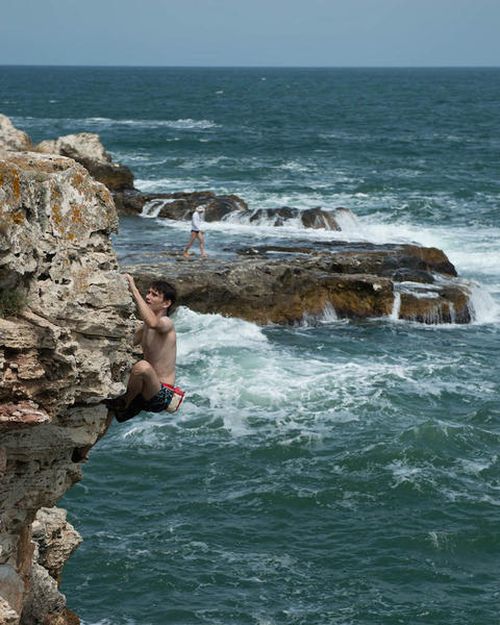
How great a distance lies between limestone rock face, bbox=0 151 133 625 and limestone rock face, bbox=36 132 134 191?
38.2 m

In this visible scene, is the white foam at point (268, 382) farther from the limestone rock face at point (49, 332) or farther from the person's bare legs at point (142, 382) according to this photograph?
the limestone rock face at point (49, 332)

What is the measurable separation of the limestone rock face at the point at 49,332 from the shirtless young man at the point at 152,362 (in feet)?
2.10

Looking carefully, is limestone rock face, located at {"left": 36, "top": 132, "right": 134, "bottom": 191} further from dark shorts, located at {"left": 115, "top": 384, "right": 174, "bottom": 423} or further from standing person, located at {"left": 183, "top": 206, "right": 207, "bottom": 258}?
dark shorts, located at {"left": 115, "top": 384, "right": 174, "bottom": 423}

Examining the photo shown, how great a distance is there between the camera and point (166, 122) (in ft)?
346

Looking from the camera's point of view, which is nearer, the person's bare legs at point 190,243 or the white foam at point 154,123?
the person's bare legs at point 190,243

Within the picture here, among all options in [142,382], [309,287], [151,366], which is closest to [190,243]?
[309,287]

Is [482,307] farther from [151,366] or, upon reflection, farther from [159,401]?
[159,401]

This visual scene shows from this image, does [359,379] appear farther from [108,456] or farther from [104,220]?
[104,220]

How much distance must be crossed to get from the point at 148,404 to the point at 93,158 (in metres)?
42.5

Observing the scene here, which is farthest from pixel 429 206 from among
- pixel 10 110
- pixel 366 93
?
pixel 366 93

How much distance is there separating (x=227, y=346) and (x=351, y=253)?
8.11 meters

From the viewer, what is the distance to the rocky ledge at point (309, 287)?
30859 millimetres

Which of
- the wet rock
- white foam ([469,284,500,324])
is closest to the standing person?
white foam ([469,284,500,324])

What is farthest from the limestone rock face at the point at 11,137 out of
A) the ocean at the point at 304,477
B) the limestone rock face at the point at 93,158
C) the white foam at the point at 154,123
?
the white foam at the point at 154,123
